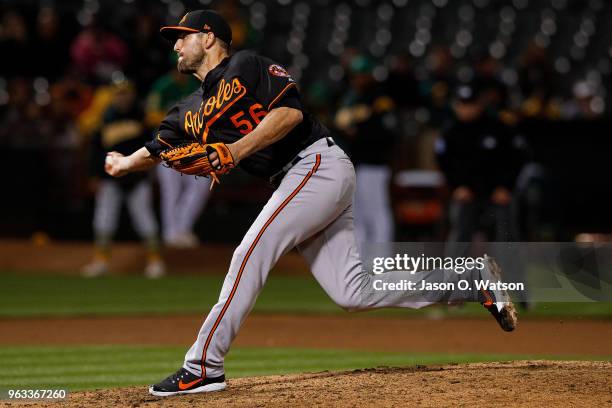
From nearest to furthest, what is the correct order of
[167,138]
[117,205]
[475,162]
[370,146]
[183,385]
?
1. [183,385]
2. [167,138]
3. [475,162]
4. [370,146]
5. [117,205]

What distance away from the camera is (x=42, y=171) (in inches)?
561

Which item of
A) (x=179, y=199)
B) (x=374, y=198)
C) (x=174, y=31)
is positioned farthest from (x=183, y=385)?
(x=179, y=199)

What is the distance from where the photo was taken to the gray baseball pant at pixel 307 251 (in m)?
5.06

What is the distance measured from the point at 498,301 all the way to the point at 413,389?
64 cm

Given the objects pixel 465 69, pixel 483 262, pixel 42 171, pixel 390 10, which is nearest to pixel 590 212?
pixel 465 69

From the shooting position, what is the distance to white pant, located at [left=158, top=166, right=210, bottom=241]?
13227 mm

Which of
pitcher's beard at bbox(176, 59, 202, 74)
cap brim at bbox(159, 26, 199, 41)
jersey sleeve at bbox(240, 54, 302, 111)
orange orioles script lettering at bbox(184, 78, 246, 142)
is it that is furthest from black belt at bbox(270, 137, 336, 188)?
cap brim at bbox(159, 26, 199, 41)

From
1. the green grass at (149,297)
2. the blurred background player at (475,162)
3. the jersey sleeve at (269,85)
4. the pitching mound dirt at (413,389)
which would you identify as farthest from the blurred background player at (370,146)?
the jersey sleeve at (269,85)

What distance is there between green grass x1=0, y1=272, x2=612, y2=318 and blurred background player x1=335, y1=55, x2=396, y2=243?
1.06 meters

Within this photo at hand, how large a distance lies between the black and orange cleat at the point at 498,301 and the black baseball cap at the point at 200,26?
72.0 inches

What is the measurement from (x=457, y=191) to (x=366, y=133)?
250cm

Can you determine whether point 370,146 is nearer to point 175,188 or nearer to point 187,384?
point 175,188

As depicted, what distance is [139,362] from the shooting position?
7242mm

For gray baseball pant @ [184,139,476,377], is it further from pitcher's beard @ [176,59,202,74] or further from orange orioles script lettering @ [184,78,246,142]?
pitcher's beard @ [176,59,202,74]
